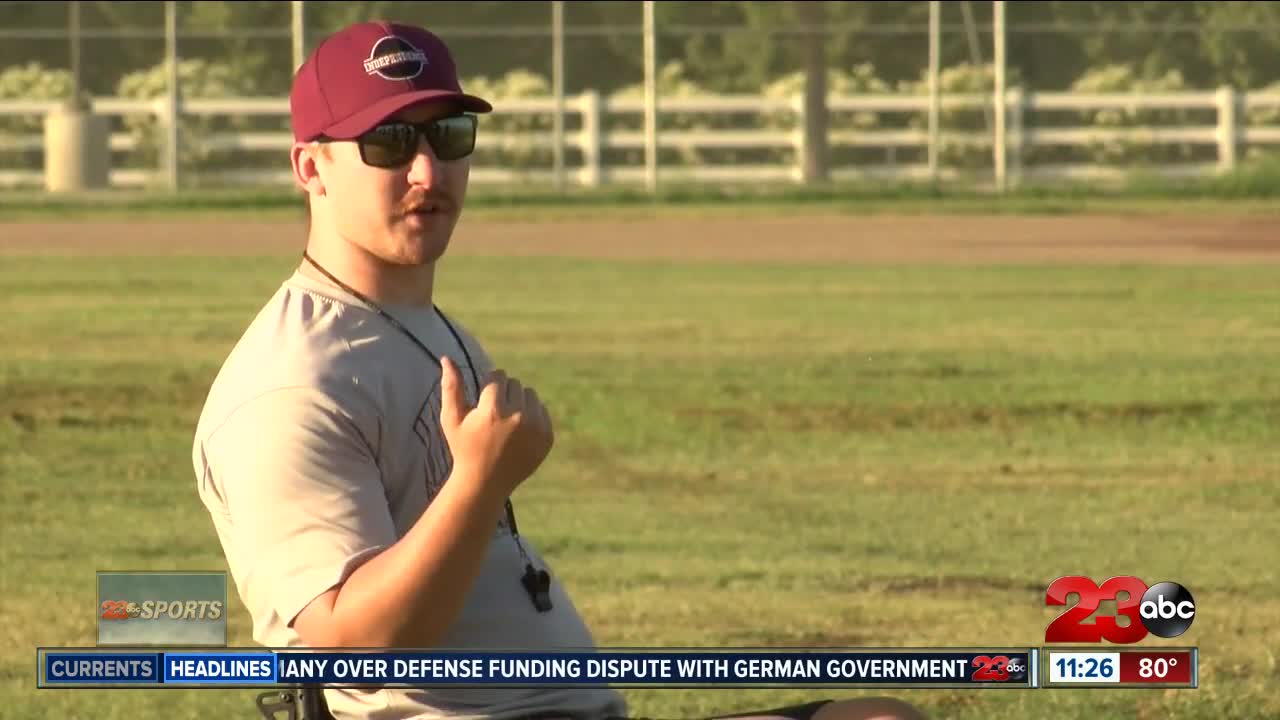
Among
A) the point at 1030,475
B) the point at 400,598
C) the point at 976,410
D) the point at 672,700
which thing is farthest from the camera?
the point at 976,410

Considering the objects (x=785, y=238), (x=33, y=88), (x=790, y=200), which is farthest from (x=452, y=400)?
(x=33, y=88)

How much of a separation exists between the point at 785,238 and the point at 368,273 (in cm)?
Answer: 2585

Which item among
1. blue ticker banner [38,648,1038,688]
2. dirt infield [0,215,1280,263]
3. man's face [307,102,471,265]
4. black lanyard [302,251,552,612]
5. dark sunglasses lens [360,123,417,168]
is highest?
dark sunglasses lens [360,123,417,168]

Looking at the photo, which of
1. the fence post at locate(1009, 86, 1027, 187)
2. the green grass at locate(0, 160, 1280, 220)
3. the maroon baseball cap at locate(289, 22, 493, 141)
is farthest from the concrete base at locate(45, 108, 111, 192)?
the maroon baseball cap at locate(289, 22, 493, 141)

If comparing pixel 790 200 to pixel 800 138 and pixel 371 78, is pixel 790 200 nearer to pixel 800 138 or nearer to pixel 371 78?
pixel 800 138

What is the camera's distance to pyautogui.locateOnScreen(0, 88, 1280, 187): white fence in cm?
3988

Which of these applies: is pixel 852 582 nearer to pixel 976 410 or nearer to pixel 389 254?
pixel 976 410

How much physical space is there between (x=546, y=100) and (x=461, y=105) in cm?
3879

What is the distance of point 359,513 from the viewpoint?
324cm

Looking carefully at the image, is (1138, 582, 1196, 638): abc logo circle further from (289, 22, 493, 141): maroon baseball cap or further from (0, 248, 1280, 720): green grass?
(0, 248, 1280, 720): green grass

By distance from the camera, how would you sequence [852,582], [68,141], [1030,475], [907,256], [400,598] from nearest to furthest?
A: [400,598]
[852,582]
[1030,475]
[907,256]
[68,141]

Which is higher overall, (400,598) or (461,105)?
(461,105)

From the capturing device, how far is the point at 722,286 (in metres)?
23.2

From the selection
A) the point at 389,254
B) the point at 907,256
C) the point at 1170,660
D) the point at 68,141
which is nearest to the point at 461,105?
the point at 389,254
